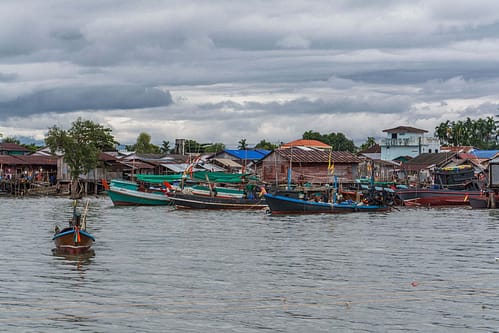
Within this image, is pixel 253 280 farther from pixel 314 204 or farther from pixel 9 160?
pixel 9 160

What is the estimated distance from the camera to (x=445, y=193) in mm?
66625

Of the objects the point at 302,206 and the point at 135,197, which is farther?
the point at 135,197

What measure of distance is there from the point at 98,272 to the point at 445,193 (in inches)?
1831

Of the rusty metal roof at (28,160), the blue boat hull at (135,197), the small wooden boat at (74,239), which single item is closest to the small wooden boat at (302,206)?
the blue boat hull at (135,197)

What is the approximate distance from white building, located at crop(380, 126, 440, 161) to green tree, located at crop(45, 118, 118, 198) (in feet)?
171

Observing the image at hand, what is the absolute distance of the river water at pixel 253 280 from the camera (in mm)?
18734

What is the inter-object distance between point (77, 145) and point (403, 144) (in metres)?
56.3

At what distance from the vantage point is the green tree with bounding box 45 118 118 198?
84431mm

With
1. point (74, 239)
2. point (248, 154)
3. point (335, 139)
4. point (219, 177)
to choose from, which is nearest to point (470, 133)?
point (335, 139)

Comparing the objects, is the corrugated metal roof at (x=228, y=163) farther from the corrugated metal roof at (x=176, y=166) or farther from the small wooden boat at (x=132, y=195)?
the small wooden boat at (x=132, y=195)

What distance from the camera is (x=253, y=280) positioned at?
24203mm

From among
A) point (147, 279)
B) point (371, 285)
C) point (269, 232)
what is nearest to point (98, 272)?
point (147, 279)

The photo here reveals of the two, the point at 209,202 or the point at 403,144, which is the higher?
the point at 403,144

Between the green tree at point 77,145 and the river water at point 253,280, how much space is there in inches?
1655
